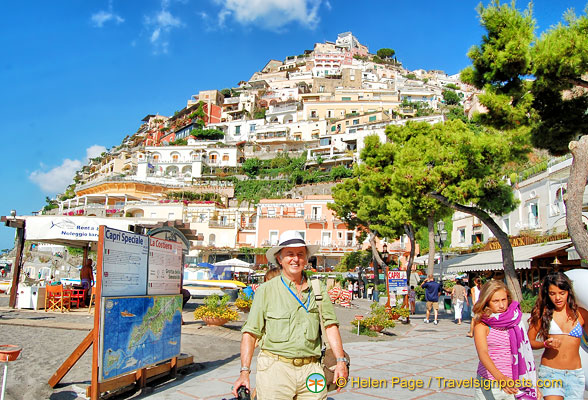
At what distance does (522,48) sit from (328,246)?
1380 inches

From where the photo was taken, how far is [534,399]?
3084 mm

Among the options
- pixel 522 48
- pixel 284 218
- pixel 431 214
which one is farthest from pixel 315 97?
pixel 522 48

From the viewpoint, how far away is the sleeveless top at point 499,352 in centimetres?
320

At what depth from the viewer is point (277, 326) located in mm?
3049

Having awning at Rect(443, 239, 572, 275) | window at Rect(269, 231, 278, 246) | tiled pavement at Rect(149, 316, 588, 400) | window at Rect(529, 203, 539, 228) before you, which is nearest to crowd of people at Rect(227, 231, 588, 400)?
tiled pavement at Rect(149, 316, 588, 400)

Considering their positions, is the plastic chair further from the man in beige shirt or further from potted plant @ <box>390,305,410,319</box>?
the man in beige shirt

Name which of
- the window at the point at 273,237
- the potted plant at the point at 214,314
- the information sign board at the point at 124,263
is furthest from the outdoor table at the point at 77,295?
the window at the point at 273,237

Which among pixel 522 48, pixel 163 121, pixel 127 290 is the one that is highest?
pixel 163 121

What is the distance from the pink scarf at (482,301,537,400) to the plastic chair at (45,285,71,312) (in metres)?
12.2

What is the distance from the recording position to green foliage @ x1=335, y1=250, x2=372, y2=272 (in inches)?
1545

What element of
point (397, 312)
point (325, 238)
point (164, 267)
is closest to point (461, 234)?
point (325, 238)

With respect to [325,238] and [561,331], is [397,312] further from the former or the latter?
[325,238]

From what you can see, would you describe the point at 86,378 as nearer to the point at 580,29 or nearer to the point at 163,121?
the point at 580,29

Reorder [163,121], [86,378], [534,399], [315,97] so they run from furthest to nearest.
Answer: [163,121] → [315,97] → [86,378] → [534,399]
